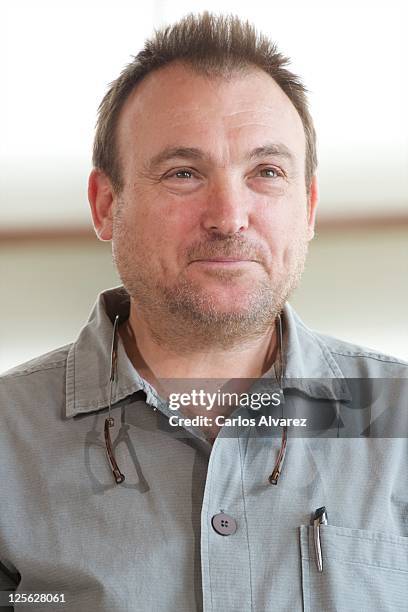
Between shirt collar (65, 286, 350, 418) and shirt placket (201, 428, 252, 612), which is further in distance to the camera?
shirt collar (65, 286, 350, 418)

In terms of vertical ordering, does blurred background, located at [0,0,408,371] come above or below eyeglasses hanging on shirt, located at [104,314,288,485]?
above

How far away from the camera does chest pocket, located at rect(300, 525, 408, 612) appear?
0.85 m

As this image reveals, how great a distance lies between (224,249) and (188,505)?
32 cm

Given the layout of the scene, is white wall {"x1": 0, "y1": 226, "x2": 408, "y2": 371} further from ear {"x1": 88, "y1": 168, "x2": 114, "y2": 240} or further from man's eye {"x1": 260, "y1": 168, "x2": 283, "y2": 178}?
man's eye {"x1": 260, "y1": 168, "x2": 283, "y2": 178}

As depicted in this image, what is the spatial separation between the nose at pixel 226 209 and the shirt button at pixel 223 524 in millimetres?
346

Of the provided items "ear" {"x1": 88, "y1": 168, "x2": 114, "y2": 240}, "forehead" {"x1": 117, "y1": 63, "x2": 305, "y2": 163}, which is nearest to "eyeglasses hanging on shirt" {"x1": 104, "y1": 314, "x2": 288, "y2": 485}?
"ear" {"x1": 88, "y1": 168, "x2": 114, "y2": 240}

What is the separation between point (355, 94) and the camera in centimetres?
131

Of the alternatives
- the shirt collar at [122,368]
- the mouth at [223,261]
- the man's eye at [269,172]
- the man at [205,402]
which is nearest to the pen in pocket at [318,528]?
the man at [205,402]

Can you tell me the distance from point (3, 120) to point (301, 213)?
690 millimetres

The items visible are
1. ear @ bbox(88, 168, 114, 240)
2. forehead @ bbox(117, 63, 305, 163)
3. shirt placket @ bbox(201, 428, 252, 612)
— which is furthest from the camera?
ear @ bbox(88, 168, 114, 240)

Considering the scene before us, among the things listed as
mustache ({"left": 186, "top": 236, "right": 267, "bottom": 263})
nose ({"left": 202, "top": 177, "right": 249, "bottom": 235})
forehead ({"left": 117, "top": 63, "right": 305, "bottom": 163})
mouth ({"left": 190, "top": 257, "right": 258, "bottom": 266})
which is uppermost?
forehead ({"left": 117, "top": 63, "right": 305, "bottom": 163})

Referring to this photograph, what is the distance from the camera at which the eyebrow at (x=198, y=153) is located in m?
0.94

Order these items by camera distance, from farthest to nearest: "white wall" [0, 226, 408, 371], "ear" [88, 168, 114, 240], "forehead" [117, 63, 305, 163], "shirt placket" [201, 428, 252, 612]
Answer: "white wall" [0, 226, 408, 371]
"ear" [88, 168, 114, 240]
"forehead" [117, 63, 305, 163]
"shirt placket" [201, 428, 252, 612]

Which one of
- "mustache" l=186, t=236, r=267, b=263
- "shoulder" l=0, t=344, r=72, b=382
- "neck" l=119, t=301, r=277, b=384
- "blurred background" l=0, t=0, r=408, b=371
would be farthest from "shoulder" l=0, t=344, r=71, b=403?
"blurred background" l=0, t=0, r=408, b=371
